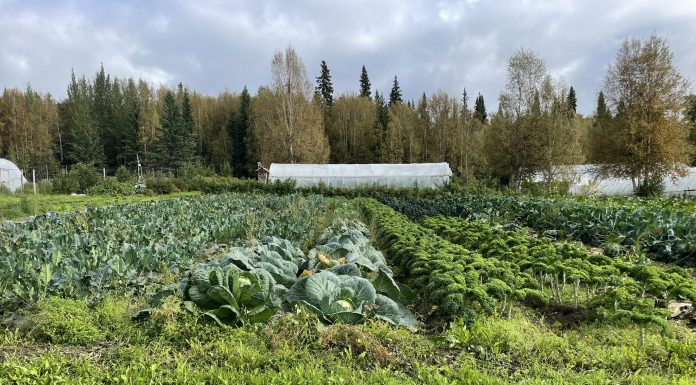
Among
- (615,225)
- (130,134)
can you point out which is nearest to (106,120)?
Result: (130,134)

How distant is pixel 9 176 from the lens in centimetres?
2866

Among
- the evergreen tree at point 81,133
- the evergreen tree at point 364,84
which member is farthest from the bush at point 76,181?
the evergreen tree at point 364,84

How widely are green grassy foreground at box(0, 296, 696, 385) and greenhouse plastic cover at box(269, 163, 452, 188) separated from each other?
23.5 m

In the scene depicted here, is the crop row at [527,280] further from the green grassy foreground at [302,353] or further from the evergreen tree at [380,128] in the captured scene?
the evergreen tree at [380,128]

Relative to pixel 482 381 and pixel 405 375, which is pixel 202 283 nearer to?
pixel 405 375

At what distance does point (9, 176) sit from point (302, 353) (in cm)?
3435

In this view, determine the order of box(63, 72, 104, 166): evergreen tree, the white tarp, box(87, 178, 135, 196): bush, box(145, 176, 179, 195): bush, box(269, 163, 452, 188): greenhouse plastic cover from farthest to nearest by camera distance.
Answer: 1. box(63, 72, 104, 166): evergreen tree
2. the white tarp
3. box(269, 163, 452, 188): greenhouse plastic cover
4. box(145, 176, 179, 195): bush
5. box(87, 178, 135, 196): bush

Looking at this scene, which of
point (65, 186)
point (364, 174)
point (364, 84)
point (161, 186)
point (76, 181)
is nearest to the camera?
point (65, 186)

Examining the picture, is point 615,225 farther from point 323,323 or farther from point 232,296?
point 232,296

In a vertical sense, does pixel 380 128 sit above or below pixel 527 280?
above

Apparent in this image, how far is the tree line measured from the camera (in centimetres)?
2389

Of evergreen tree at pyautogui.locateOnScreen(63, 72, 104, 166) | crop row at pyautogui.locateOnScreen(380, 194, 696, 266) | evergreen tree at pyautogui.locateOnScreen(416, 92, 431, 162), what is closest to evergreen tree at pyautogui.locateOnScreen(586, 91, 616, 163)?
crop row at pyautogui.locateOnScreen(380, 194, 696, 266)

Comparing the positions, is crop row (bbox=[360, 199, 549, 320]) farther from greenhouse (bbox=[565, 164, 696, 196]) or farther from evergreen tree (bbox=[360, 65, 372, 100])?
evergreen tree (bbox=[360, 65, 372, 100])

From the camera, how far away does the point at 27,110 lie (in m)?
47.3
